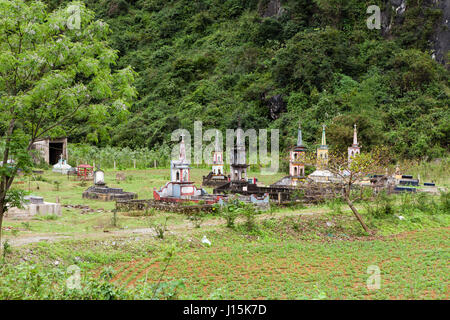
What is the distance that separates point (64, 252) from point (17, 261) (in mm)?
1387

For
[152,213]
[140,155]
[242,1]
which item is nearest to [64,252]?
[152,213]

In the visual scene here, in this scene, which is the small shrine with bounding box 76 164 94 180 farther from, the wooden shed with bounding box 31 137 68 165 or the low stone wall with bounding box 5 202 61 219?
the low stone wall with bounding box 5 202 61 219

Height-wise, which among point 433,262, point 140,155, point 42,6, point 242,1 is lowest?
point 433,262

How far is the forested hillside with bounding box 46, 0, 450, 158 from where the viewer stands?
4397 cm

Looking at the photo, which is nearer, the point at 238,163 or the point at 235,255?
the point at 235,255

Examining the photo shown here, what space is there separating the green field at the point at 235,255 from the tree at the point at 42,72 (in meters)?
3.09

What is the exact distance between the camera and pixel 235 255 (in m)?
14.4

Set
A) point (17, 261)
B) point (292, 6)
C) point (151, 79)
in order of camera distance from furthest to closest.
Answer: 1. point (151, 79)
2. point (292, 6)
3. point (17, 261)

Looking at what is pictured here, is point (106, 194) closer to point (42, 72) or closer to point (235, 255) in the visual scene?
point (235, 255)

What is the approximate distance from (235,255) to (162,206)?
7.56 meters

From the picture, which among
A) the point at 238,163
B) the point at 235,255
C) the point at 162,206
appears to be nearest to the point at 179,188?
the point at 162,206

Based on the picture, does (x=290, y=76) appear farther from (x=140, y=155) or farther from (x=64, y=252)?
(x=64, y=252)


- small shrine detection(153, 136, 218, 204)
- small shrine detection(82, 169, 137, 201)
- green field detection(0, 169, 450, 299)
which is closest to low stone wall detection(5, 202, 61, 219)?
green field detection(0, 169, 450, 299)

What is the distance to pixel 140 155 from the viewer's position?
47719 millimetres
